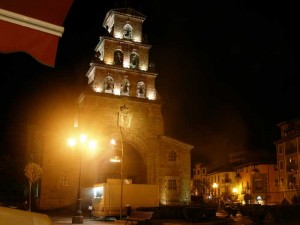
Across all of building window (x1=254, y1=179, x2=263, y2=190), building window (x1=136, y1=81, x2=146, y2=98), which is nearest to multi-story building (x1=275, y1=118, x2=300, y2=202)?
building window (x1=254, y1=179, x2=263, y2=190)

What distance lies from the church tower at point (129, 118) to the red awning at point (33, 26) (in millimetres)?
33290

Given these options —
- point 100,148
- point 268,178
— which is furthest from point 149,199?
point 268,178

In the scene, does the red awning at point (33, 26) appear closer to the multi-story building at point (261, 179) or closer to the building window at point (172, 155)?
the building window at point (172, 155)

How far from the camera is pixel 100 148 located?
1447 inches

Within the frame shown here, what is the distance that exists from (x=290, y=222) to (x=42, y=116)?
3239 centimetres

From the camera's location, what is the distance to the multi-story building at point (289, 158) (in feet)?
160

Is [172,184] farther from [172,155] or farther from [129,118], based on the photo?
[129,118]

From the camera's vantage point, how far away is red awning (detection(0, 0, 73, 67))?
9.73ft

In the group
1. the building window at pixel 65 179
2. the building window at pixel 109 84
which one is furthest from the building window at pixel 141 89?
the building window at pixel 65 179

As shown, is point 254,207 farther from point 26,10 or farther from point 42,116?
point 42,116

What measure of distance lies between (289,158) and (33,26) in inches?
2071

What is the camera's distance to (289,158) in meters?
51.2

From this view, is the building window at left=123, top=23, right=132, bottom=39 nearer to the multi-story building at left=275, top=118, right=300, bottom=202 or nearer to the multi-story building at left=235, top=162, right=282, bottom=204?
the multi-story building at left=275, top=118, right=300, bottom=202

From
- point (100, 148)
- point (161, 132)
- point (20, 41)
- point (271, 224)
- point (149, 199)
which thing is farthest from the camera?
point (161, 132)
